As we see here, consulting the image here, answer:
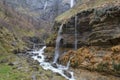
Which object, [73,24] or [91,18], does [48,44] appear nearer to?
[73,24]

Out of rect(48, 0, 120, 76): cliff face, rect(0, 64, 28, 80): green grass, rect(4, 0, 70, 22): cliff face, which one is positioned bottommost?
rect(0, 64, 28, 80): green grass

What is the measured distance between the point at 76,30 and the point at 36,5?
140 m

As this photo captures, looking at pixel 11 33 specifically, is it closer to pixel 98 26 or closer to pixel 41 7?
pixel 98 26

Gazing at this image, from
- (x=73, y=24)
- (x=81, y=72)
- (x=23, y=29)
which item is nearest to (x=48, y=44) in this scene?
(x=73, y=24)

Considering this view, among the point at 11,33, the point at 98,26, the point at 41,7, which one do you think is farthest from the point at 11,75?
the point at 41,7

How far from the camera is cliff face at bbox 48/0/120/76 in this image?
27781mm

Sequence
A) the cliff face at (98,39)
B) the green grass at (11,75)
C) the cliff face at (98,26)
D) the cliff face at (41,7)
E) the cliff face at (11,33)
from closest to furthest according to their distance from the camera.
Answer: the green grass at (11,75) → the cliff face at (98,39) → the cliff face at (98,26) → the cliff face at (11,33) → the cliff face at (41,7)

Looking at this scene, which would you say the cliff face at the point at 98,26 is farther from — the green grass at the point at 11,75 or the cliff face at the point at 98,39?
the green grass at the point at 11,75

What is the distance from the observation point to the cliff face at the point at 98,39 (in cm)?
2778

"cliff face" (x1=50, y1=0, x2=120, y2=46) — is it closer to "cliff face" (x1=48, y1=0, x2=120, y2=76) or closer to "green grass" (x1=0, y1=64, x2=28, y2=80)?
"cliff face" (x1=48, y1=0, x2=120, y2=76)

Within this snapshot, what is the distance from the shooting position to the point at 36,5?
174625 mm

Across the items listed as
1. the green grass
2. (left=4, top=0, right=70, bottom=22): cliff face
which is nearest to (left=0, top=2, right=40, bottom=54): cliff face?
the green grass

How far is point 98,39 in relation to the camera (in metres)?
31.1

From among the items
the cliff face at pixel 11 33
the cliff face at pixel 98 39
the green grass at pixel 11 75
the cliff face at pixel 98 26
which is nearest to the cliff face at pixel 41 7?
the cliff face at pixel 11 33
